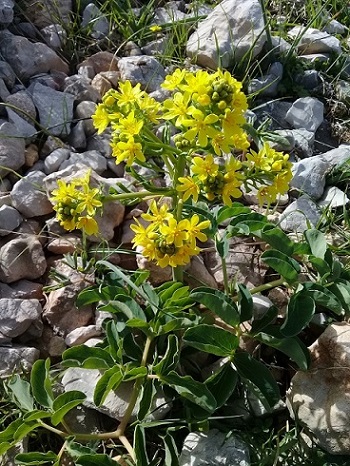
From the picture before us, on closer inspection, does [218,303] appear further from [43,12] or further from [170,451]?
[43,12]

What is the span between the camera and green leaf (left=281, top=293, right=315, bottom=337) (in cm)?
206

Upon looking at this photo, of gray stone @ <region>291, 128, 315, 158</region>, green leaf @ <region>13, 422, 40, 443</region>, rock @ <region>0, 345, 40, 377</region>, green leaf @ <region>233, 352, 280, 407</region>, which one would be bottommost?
rock @ <region>0, 345, 40, 377</region>

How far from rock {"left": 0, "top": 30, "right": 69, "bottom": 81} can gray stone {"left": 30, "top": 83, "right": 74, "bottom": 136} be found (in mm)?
139

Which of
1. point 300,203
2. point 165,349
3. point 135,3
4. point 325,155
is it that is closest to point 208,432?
point 165,349

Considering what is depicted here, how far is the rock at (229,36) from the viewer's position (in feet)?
10.5

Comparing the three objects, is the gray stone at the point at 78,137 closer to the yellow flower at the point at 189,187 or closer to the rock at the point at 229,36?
the rock at the point at 229,36

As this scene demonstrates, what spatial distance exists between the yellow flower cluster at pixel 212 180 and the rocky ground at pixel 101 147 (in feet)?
1.71

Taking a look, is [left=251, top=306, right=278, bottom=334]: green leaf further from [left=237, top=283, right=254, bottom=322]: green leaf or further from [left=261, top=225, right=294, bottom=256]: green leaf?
[left=261, top=225, right=294, bottom=256]: green leaf

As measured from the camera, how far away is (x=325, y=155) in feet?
9.69

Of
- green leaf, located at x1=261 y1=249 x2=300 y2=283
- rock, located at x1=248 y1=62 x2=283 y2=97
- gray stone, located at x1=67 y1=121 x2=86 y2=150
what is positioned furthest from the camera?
rock, located at x1=248 y1=62 x2=283 y2=97

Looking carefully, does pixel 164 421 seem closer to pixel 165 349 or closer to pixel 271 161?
pixel 165 349

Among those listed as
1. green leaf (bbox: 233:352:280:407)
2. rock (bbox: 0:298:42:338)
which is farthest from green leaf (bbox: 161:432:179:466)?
rock (bbox: 0:298:42:338)

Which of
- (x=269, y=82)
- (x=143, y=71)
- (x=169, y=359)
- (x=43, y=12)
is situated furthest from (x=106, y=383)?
(x=43, y=12)

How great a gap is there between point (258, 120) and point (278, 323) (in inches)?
40.5
